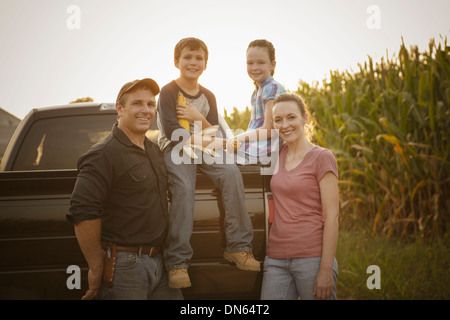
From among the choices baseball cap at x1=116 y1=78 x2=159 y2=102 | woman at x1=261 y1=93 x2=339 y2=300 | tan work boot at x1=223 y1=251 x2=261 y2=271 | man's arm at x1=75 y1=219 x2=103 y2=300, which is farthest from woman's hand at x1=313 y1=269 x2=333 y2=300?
baseball cap at x1=116 y1=78 x2=159 y2=102

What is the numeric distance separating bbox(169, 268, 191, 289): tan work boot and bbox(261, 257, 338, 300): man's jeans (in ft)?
1.54

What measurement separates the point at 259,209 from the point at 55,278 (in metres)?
1.33

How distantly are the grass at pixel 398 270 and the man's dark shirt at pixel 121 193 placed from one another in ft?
9.00

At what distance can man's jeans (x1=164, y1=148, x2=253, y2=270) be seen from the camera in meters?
2.41

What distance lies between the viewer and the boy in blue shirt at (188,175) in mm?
2414

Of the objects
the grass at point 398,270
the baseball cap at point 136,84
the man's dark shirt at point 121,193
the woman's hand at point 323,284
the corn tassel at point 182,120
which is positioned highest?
the baseball cap at point 136,84

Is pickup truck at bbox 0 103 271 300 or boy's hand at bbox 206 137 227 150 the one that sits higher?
boy's hand at bbox 206 137 227 150

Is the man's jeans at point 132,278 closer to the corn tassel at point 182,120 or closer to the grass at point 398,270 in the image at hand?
the corn tassel at point 182,120

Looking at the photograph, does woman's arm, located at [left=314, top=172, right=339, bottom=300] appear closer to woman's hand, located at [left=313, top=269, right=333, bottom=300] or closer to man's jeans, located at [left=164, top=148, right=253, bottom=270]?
woman's hand, located at [left=313, top=269, right=333, bottom=300]

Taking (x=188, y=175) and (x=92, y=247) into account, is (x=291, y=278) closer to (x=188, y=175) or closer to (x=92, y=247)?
(x=188, y=175)

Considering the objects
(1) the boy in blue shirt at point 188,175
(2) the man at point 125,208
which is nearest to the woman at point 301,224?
(1) the boy in blue shirt at point 188,175
